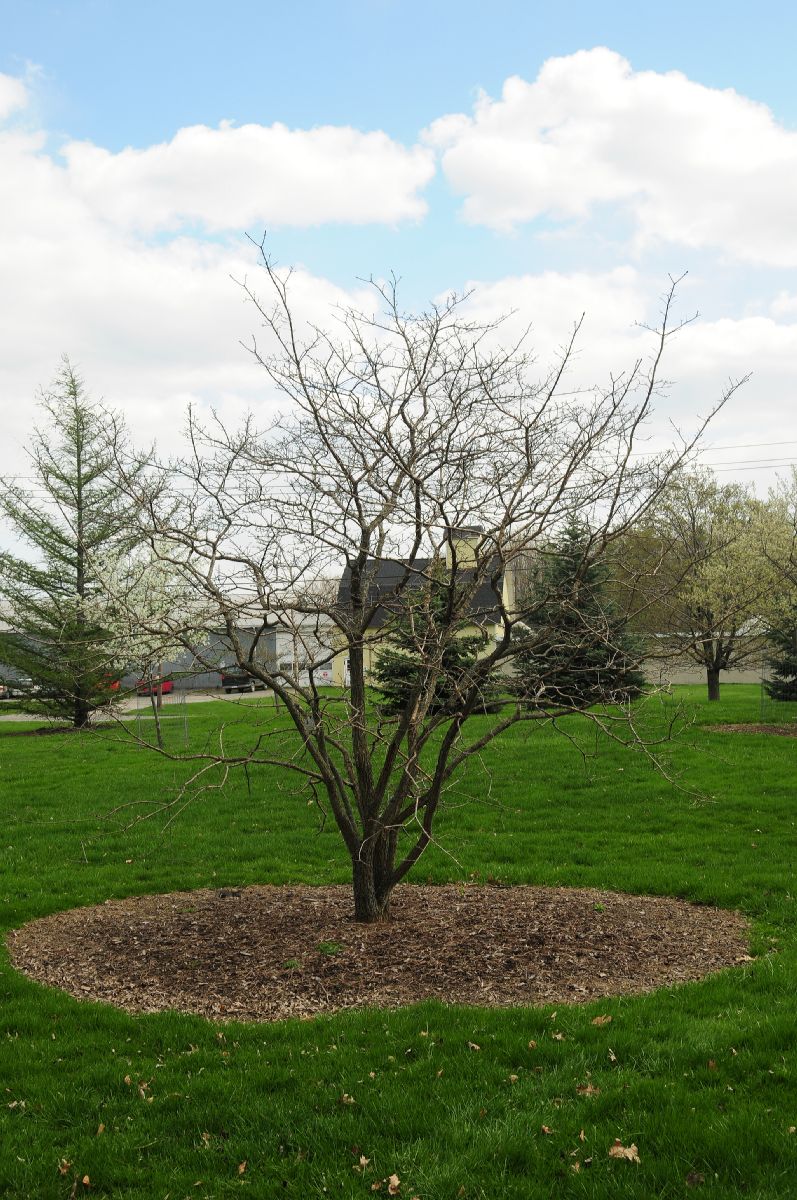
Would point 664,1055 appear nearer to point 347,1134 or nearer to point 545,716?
point 347,1134

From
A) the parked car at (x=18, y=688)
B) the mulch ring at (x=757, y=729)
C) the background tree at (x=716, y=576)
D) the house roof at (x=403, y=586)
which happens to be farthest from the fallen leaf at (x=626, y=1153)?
the parked car at (x=18, y=688)

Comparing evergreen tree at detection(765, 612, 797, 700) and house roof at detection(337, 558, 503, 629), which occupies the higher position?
house roof at detection(337, 558, 503, 629)

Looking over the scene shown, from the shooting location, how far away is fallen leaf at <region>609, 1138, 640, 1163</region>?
3498 millimetres

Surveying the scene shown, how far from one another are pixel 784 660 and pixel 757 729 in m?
3.97

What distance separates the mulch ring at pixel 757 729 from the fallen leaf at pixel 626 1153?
12838mm

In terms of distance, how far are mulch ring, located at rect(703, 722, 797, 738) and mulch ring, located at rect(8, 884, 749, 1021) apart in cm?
908

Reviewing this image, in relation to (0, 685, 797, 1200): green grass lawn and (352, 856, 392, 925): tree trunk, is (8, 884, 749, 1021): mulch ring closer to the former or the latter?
(352, 856, 392, 925): tree trunk

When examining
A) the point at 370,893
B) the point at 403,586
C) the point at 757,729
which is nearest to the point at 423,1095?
the point at 370,893

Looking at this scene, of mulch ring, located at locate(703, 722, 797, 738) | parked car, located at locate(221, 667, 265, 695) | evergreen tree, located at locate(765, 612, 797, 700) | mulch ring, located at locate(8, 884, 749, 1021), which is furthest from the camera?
evergreen tree, located at locate(765, 612, 797, 700)

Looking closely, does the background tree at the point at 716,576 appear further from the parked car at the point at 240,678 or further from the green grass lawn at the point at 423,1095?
the green grass lawn at the point at 423,1095

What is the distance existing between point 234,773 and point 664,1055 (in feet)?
34.7

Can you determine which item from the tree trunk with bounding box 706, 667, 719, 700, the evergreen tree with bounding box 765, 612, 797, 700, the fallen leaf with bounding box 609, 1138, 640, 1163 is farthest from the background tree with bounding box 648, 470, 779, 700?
→ the fallen leaf with bounding box 609, 1138, 640, 1163

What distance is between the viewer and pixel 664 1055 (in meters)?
4.35

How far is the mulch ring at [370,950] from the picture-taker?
5.38 meters
